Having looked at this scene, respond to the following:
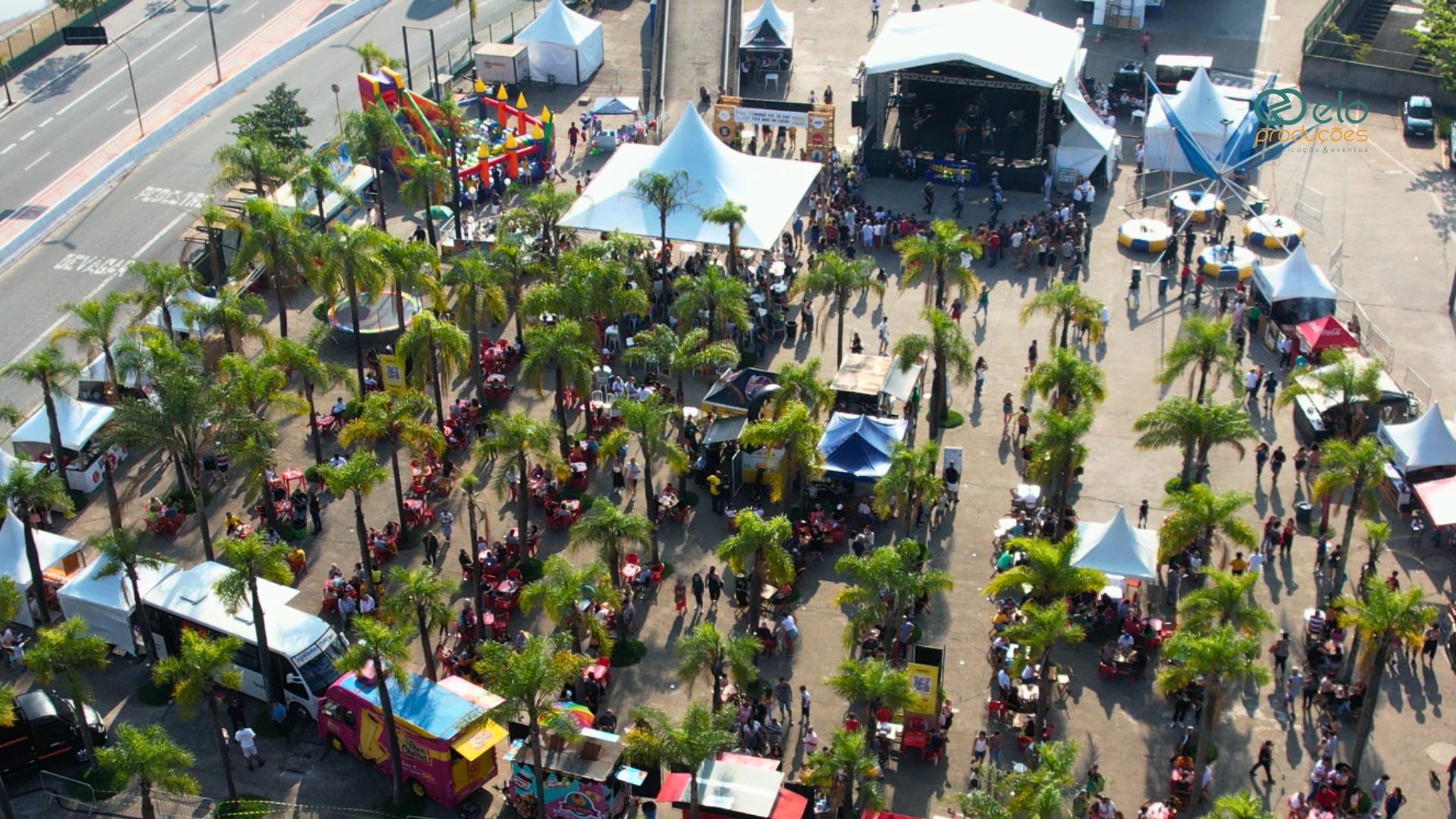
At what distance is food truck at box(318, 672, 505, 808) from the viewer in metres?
31.1

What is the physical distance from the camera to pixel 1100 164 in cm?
5991

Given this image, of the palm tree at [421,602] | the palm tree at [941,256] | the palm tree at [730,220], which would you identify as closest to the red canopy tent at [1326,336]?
the palm tree at [941,256]

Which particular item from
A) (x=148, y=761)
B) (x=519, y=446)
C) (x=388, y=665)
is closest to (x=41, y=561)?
(x=148, y=761)

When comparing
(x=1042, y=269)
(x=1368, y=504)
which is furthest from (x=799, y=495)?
(x=1042, y=269)

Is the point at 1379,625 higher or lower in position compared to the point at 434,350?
higher

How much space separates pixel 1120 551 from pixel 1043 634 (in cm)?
658

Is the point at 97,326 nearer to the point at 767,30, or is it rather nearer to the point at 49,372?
the point at 49,372

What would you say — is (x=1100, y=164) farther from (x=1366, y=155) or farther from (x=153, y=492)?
(x=153, y=492)

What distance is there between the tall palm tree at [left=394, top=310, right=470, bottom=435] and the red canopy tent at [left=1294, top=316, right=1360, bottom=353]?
84.2 ft

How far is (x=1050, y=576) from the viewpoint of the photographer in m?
32.9

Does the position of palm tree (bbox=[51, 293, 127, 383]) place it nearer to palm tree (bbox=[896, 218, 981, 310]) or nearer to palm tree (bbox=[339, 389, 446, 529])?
palm tree (bbox=[339, 389, 446, 529])

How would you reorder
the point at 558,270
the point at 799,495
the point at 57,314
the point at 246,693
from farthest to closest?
1. the point at 57,314
2. the point at 558,270
3. the point at 799,495
4. the point at 246,693

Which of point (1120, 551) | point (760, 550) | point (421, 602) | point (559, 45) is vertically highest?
point (559, 45)

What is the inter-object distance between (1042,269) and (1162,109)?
1104 cm
